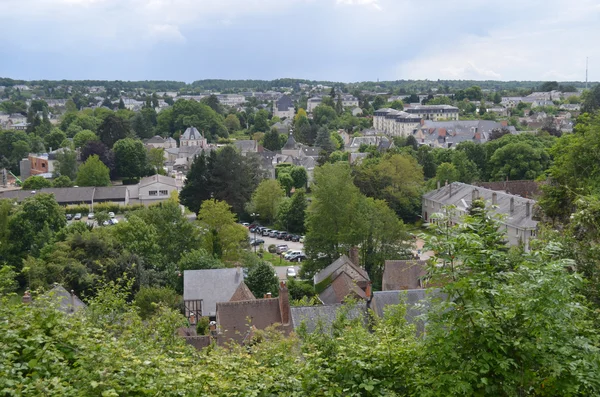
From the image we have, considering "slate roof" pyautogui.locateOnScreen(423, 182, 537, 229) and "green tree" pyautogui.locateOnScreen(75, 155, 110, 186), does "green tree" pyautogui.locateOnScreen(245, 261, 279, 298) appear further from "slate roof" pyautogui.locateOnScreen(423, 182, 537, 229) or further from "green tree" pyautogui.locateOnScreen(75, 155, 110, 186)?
"green tree" pyautogui.locateOnScreen(75, 155, 110, 186)

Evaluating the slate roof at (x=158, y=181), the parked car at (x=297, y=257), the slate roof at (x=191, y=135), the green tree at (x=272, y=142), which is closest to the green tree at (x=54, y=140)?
the slate roof at (x=191, y=135)

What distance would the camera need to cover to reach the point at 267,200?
46.2 meters

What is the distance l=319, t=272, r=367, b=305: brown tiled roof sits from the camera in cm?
2479

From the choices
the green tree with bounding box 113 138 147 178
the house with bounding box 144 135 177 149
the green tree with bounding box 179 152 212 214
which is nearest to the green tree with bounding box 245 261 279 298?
the green tree with bounding box 179 152 212 214

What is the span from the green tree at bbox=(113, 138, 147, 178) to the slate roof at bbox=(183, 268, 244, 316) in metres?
42.3

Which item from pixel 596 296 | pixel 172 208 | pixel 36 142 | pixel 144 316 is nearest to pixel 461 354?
pixel 596 296

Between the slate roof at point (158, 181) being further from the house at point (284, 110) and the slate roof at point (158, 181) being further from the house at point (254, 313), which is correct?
the house at point (284, 110)

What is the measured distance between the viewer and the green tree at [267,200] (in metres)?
46.1

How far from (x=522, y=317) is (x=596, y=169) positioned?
12249 millimetres

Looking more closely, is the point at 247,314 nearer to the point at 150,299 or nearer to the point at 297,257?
the point at 150,299

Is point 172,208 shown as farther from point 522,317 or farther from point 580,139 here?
point 522,317

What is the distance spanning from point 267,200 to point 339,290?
21.6m

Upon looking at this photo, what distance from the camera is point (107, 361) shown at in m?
6.70

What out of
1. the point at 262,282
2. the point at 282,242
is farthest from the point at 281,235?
the point at 262,282
